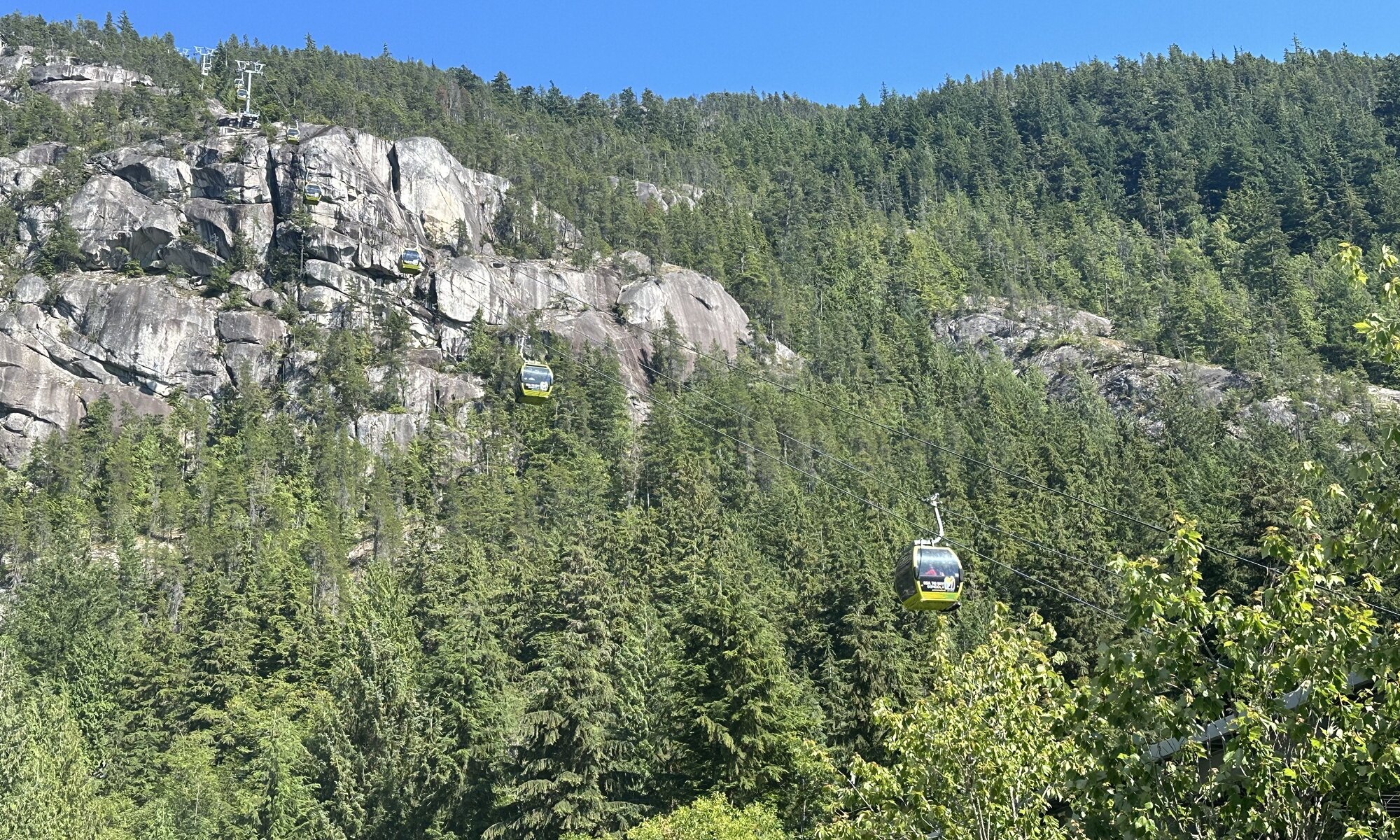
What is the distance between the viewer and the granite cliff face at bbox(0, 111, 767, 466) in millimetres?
102438

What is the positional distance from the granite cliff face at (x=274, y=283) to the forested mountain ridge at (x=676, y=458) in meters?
0.49

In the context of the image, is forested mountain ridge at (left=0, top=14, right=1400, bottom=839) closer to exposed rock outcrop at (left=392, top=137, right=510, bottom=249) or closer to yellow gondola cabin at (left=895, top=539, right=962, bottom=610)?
exposed rock outcrop at (left=392, top=137, right=510, bottom=249)

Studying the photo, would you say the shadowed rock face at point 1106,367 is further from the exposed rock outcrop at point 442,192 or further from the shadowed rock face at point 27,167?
the shadowed rock face at point 27,167

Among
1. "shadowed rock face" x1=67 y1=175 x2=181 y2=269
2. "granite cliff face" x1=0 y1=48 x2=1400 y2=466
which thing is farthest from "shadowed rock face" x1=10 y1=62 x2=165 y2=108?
"shadowed rock face" x1=67 y1=175 x2=181 y2=269

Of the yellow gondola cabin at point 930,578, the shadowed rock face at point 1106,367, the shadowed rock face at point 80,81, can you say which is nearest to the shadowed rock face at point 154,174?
the shadowed rock face at point 80,81

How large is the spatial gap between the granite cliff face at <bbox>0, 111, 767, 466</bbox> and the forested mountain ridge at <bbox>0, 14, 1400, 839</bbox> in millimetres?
490

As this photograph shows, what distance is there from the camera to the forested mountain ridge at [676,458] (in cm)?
1612

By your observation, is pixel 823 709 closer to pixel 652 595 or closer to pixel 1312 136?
pixel 652 595

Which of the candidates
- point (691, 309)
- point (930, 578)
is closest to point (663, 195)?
point (691, 309)

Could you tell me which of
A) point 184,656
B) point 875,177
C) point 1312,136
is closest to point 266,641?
point 184,656

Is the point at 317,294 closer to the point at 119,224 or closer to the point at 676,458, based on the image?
the point at 119,224

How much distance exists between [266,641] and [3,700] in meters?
14.3

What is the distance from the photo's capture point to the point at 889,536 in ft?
201

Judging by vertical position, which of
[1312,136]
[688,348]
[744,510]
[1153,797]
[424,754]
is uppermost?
[1312,136]
